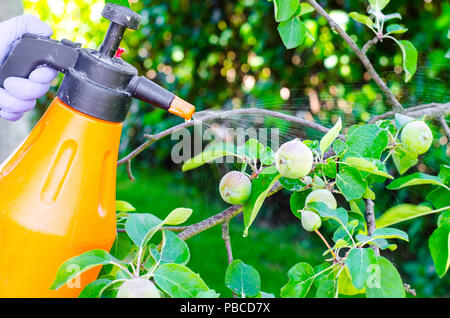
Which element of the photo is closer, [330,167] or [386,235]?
[386,235]

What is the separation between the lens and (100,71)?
2.23 ft

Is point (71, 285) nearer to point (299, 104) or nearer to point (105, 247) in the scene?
point (105, 247)

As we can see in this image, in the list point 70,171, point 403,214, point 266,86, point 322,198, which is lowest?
point 266,86

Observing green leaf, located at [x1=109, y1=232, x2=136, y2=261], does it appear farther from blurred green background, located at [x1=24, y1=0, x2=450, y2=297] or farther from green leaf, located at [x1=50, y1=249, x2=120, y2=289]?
blurred green background, located at [x1=24, y1=0, x2=450, y2=297]

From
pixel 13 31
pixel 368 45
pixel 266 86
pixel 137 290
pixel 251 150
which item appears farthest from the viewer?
pixel 266 86

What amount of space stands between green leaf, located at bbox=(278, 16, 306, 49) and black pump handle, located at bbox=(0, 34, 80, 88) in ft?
1.35

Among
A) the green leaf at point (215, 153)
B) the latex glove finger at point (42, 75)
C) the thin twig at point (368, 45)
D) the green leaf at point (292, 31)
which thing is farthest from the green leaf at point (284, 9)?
the latex glove finger at point (42, 75)

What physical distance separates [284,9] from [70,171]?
0.49m

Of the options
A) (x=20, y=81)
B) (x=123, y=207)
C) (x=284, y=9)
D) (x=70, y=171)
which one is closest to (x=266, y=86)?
(x=284, y=9)

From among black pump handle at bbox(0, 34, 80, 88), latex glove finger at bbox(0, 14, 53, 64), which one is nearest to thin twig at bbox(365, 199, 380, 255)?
black pump handle at bbox(0, 34, 80, 88)

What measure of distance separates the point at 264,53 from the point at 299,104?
0.34 m

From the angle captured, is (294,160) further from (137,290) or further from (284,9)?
(284,9)

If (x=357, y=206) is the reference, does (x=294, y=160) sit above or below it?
above
